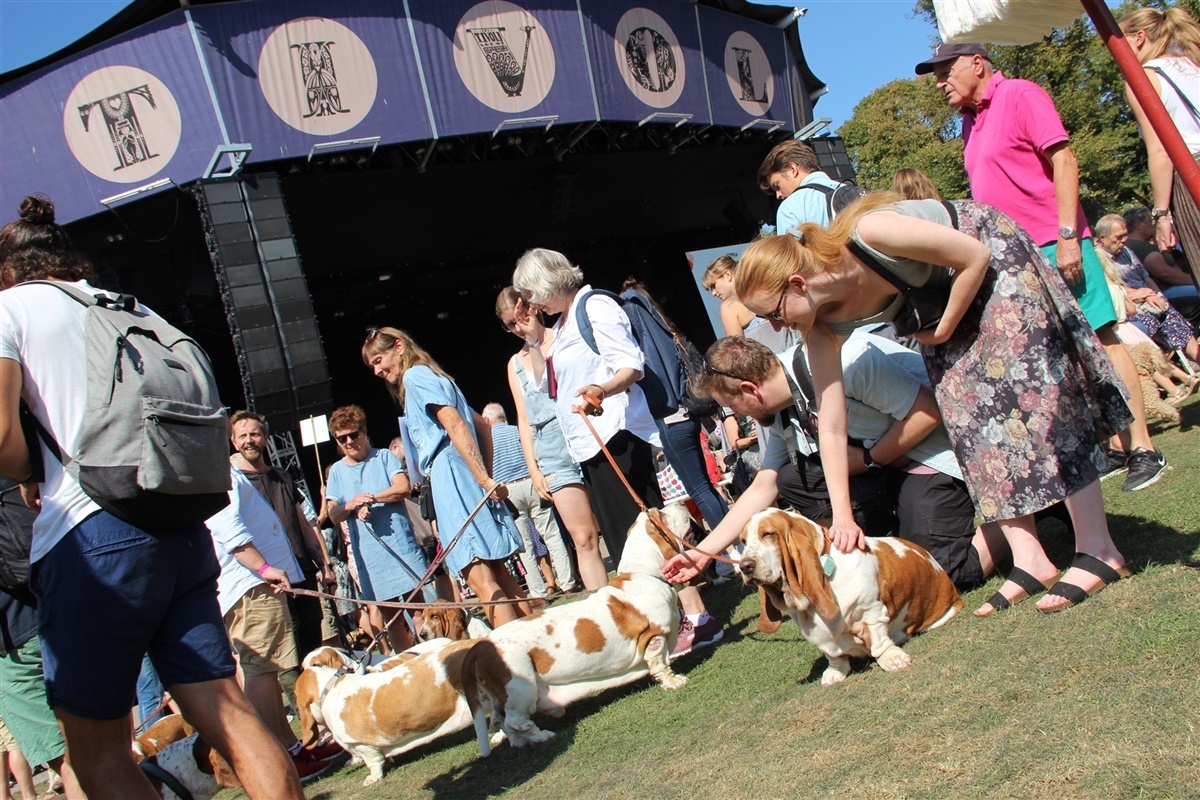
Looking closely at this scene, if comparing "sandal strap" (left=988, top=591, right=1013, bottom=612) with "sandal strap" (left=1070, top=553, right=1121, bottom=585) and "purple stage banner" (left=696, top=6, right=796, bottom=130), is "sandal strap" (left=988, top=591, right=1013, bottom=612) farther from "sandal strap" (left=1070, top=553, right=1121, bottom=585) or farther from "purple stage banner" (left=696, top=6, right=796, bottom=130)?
"purple stage banner" (left=696, top=6, right=796, bottom=130)

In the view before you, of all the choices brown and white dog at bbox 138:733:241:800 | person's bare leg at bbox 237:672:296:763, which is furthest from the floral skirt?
person's bare leg at bbox 237:672:296:763

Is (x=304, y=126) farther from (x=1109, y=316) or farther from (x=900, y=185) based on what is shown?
(x=1109, y=316)

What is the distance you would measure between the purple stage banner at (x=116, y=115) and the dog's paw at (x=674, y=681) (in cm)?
935

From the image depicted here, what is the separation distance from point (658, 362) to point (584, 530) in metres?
0.98

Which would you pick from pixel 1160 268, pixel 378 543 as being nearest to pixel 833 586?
pixel 378 543

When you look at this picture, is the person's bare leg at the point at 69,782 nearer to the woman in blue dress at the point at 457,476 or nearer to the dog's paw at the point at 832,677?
the woman in blue dress at the point at 457,476

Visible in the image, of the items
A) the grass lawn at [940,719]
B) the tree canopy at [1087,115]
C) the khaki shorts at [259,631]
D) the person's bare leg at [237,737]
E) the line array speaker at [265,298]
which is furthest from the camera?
the tree canopy at [1087,115]

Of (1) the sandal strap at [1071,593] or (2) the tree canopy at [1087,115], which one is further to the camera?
(2) the tree canopy at [1087,115]

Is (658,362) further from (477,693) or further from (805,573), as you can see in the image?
(805,573)

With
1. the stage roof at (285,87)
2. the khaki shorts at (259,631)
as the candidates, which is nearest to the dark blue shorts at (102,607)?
the khaki shorts at (259,631)

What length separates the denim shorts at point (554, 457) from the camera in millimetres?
5277

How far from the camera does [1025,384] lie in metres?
3.12

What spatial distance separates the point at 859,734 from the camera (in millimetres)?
2645

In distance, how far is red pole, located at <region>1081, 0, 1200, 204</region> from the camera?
2.04 meters
